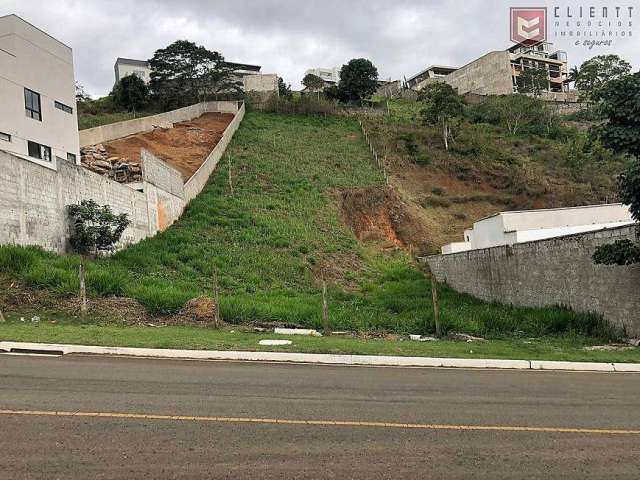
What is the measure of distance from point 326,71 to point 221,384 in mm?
123794

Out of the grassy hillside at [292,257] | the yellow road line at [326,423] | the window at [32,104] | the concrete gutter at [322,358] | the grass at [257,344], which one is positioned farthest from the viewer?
the window at [32,104]

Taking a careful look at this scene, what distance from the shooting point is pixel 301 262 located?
25.2 metres

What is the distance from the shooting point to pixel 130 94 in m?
55.4

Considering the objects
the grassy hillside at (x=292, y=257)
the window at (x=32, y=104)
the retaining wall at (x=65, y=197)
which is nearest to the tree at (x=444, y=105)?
the grassy hillside at (x=292, y=257)

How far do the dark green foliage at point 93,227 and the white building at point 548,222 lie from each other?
16.5 m

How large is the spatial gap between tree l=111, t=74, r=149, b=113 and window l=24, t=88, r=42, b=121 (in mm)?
28979

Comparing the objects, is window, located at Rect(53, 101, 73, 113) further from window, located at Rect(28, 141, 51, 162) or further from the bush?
the bush

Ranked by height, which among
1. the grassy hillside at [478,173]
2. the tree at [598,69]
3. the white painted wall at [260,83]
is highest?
the white painted wall at [260,83]

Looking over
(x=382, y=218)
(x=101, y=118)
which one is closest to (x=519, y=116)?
(x=382, y=218)

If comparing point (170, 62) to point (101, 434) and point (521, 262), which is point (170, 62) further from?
point (101, 434)

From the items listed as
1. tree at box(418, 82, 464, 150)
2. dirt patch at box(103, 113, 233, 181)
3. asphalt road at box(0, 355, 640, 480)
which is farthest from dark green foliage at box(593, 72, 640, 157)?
tree at box(418, 82, 464, 150)

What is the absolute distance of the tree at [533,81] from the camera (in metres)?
73.6

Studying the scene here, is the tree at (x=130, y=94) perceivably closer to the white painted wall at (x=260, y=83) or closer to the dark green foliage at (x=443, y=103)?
the white painted wall at (x=260, y=83)

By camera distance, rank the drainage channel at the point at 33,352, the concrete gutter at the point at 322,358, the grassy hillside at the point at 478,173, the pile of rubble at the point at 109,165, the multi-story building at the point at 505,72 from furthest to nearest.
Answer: the multi-story building at the point at 505,72
the grassy hillside at the point at 478,173
the pile of rubble at the point at 109,165
the concrete gutter at the point at 322,358
the drainage channel at the point at 33,352
